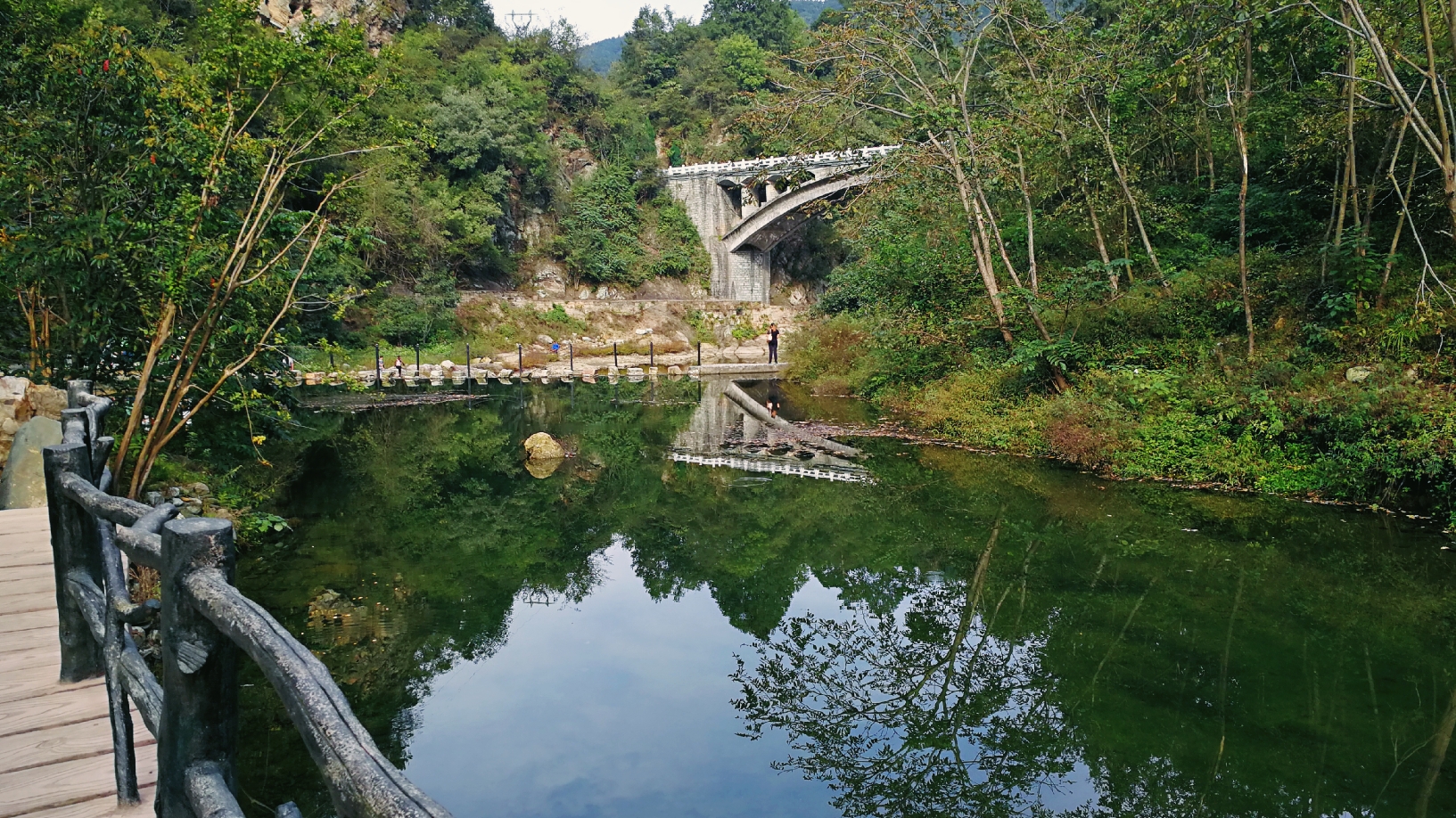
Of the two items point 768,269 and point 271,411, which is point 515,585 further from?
point 768,269

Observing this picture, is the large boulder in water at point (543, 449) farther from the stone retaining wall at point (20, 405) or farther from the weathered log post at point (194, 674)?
the weathered log post at point (194, 674)

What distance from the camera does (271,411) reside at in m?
7.87

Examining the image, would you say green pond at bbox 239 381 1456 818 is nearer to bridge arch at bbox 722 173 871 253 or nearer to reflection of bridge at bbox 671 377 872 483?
reflection of bridge at bbox 671 377 872 483

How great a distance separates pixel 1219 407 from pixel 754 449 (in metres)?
6.21

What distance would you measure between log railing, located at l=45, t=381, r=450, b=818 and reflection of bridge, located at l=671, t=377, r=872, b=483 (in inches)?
371

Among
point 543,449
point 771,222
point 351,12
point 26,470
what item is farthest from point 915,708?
point 351,12

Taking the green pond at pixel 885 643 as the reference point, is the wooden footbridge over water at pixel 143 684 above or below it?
above

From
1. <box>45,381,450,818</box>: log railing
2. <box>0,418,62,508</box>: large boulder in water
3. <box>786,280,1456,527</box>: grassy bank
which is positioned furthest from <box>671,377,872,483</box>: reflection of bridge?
<box>45,381,450,818</box>: log railing

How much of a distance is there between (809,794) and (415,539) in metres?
5.60

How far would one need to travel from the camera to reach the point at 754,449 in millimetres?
13891

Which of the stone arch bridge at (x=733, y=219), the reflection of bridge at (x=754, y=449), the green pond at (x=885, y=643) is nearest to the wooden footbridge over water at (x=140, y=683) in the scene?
the green pond at (x=885, y=643)

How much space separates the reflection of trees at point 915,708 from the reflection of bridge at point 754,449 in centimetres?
472

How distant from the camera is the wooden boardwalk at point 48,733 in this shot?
2623 millimetres

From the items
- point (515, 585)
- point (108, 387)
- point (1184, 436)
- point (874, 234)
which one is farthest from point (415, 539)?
point (874, 234)
